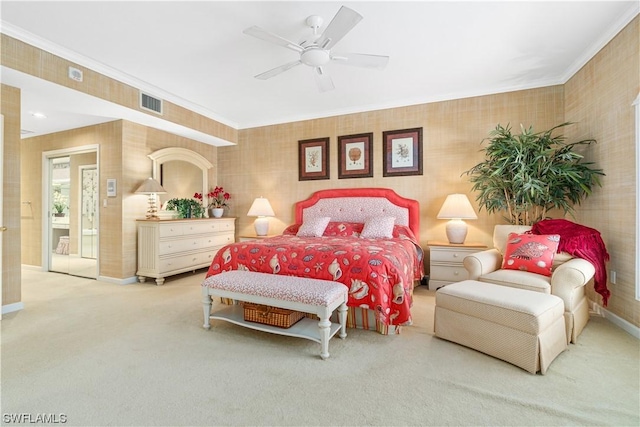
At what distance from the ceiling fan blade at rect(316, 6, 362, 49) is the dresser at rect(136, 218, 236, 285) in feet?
11.0

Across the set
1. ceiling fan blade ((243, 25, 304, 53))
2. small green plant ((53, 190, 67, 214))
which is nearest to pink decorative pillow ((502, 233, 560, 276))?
ceiling fan blade ((243, 25, 304, 53))

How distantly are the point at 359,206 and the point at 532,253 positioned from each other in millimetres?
2439

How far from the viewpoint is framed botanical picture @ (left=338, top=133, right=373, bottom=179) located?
16.0ft

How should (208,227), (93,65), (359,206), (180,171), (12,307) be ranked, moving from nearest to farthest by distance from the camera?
1. (12,307)
2. (93,65)
3. (359,206)
4. (208,227)
5. (180,171)

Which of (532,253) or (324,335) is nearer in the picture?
(324,335)

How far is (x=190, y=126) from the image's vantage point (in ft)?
15.7

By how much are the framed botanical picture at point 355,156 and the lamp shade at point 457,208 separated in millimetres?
1323

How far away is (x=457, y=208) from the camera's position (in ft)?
13.0

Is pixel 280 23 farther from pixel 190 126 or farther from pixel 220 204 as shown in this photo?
pixel 220 204

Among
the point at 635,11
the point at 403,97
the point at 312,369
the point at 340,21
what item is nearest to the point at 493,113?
the point at 403,97

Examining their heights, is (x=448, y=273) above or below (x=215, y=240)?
below

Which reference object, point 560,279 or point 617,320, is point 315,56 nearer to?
point 560,279

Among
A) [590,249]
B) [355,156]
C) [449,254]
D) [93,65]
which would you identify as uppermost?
[93,65]

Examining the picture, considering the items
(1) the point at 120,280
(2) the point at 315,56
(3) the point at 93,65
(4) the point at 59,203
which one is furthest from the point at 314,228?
(4) the point at 59,203
